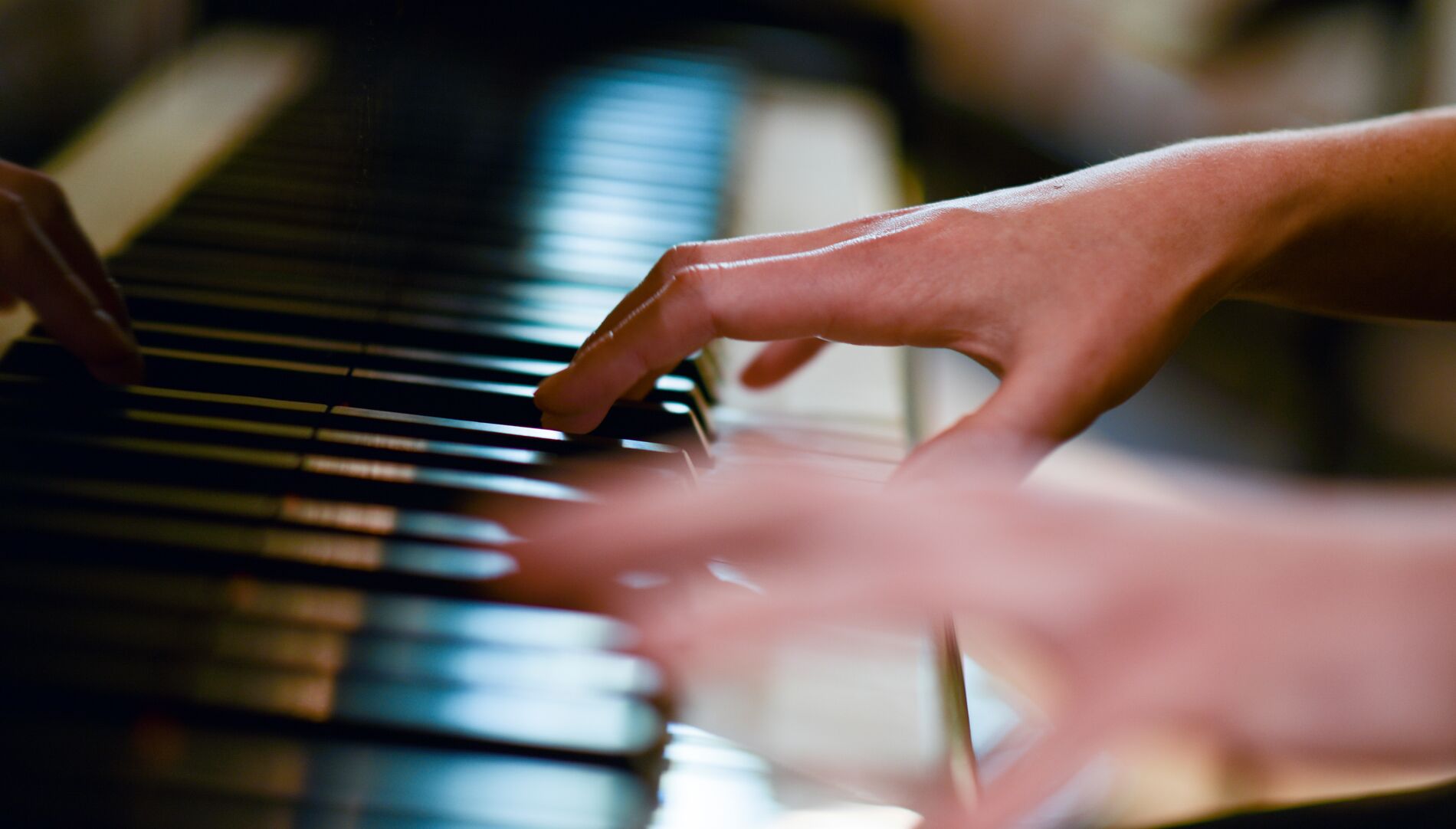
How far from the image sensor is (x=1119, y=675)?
431 millimetres

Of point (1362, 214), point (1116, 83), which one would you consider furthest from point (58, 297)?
point (1116, 83)

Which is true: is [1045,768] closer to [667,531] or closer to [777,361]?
[667,531]

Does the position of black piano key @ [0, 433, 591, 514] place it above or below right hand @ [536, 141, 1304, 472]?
below

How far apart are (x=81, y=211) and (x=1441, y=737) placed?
0.71 metres

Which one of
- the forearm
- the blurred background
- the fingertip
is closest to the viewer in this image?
the blurred background

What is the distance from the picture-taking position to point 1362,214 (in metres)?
0.91

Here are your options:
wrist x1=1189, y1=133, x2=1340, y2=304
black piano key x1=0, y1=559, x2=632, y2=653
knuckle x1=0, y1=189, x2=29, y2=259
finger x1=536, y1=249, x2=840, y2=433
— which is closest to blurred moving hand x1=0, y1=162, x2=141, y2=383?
knuckle x1=0, y1=189, x2=29, y2=259

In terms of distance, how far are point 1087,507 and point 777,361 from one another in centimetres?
53

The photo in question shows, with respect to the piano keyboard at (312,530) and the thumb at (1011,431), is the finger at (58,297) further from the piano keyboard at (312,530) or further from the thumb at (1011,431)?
the thumb at (1011,431)

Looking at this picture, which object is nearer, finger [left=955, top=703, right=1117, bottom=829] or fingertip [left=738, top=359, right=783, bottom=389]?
finger [left=955, top=703, right=1117, bottom=829]

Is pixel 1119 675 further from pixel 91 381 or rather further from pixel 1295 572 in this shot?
pixel 91 381

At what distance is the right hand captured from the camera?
0.74m

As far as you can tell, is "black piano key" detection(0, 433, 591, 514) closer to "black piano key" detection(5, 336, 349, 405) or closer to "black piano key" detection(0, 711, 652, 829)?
"black piano key" detection(5, 336, 349, 405)

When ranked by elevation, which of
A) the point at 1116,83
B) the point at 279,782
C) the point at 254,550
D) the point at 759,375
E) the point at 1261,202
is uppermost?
the point at 1116,83
